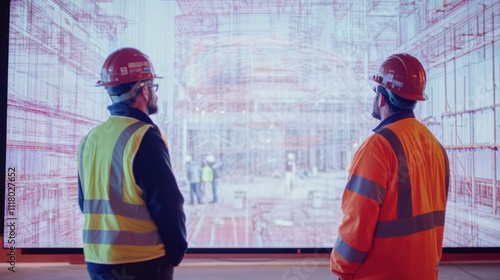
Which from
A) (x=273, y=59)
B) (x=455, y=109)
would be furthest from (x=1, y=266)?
(x=455, y=109)

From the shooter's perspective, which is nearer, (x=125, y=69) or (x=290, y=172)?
(x=125, y=69)

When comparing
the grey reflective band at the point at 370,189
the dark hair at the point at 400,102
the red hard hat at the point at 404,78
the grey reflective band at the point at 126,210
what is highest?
the red hard hat at the point at 404,78

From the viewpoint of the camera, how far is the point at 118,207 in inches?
A: 69.0

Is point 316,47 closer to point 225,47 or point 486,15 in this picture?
point 225,47

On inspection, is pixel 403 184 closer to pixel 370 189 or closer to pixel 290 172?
pixel 370 189

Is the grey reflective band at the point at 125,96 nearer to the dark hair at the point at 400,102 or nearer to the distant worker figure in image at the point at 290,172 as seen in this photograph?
the dark hair at the point at 400,102

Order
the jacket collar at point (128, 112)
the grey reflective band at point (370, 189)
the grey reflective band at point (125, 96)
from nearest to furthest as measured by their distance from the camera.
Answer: the grey reflective band at point (370, 189), the jacket collar at point (128, 112), the grey reflective band at point (125, 96)

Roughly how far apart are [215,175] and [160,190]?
2.46m

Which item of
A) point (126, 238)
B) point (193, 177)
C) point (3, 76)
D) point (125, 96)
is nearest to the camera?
point (126, 238)

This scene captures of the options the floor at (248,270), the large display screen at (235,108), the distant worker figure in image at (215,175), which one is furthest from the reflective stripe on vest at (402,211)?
the distant worker figure in image at (215,175)

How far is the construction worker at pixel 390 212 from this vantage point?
1.65 meters

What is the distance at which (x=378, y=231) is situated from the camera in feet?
5.50

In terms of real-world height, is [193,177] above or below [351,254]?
above

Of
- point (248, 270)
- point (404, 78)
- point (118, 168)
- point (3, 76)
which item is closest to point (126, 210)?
point (118, 168)
